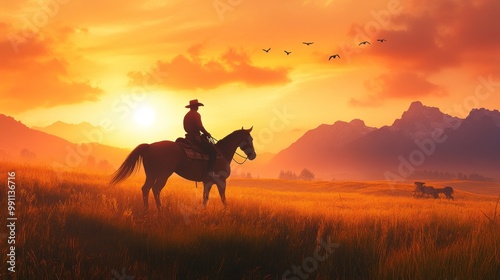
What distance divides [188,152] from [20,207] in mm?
5283

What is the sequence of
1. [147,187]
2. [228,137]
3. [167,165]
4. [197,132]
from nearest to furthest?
[147,187] → [167,165] → [197,132] → [228,137]

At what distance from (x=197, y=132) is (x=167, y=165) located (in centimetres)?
148

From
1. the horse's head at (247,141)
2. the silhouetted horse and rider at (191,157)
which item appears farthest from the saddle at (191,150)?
the horse's head at (247,141)

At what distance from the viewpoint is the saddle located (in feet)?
41.4

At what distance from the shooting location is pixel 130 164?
11883 mm

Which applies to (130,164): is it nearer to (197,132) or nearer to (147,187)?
(147,187)

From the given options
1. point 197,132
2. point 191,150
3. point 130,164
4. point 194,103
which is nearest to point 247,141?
point 197,132

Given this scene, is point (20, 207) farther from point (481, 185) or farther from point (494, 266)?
point (481, 185)

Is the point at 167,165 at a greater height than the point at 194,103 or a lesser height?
lesser

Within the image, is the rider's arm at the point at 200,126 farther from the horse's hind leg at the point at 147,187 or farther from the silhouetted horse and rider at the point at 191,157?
the horse's hind leg at the point at 147,187

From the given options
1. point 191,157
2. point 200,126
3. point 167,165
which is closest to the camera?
point 167,165

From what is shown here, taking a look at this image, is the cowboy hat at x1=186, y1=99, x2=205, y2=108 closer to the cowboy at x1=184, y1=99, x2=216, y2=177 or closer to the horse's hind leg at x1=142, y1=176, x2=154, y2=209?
the cowboy at x1=184, y1=99, x2=216, y2=177

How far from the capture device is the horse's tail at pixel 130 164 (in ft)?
38.3

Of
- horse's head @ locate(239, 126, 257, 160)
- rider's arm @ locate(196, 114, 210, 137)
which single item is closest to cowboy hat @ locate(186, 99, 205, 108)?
rider's arm @ locate(196, 114, 210, 137)
